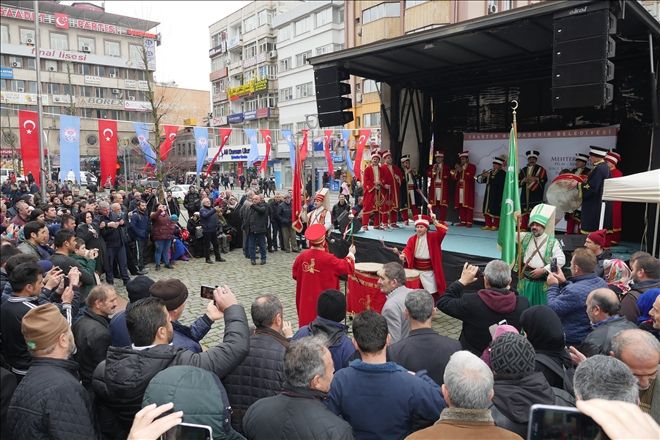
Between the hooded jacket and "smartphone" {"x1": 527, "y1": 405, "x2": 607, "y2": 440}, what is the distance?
1396 mm

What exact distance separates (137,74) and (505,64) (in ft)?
48.5

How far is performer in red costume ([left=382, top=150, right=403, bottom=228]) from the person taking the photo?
1153 centimetres

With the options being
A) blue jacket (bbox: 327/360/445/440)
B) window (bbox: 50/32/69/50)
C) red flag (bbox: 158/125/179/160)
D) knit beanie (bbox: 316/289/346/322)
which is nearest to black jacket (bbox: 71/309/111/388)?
knit beanie (bbox: 316/289/346/322)

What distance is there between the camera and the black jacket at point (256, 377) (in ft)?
9.51

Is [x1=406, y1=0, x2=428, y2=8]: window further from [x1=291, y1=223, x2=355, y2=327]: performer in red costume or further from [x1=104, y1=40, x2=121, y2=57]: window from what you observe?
[x1=291, y1=223, x2=355, y2=327]: performer in red costume

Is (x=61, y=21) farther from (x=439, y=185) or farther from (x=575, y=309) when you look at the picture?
(x=439, y=185)

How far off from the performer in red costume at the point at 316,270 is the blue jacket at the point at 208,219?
6.60 m

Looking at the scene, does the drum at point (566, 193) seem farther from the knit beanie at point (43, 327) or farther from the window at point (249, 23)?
the window at point (249, 23)

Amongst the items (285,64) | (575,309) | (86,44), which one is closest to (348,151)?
(86,44)

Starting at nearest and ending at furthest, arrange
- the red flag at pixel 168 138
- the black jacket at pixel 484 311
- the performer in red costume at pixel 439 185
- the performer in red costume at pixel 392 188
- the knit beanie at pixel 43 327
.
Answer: the knit beanie at pixel 43 327 → the black jacket at pixel 484 311 → the performer in red costume at pixel 392 188 → the performer in red costume at pixel 439 185 → the red flag at pixel 168 138

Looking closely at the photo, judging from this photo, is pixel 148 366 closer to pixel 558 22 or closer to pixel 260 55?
pixel 558 22

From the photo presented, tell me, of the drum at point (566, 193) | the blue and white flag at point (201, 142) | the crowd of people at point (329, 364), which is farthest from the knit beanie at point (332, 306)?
the blue and white flag at point (201, 142)

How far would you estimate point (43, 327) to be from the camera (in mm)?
2527

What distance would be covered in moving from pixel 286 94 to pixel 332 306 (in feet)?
147
